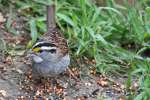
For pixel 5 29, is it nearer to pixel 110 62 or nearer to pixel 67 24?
pixel 67 24

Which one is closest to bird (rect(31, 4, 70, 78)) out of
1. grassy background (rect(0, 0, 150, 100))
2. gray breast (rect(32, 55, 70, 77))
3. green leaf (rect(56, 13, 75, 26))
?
gray breast (rect(32, 55, 70, 77))

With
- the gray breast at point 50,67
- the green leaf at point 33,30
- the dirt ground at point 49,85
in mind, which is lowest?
the dirt ground at point 49,85

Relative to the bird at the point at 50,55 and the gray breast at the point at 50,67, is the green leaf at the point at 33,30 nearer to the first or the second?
the bird at the point at 50,55

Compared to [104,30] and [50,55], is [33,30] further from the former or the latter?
[50,55]

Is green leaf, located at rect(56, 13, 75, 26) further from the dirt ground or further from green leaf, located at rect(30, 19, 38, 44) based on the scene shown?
the dirt ground

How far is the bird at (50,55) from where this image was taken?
17.9 ft

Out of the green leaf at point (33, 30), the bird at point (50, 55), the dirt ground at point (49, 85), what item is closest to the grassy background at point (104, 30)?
the green leaf at point (33, 30)

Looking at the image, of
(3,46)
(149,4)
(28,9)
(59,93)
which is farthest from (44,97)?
(149,4)

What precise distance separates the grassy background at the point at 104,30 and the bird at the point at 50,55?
429 mm

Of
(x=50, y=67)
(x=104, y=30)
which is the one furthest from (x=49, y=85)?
(x=104, y=30)

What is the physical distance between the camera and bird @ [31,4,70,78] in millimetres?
5445

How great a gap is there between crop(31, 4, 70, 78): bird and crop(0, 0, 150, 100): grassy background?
0.43 m

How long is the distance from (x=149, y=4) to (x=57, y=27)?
4.52ft

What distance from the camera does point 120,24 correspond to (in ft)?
21.8
